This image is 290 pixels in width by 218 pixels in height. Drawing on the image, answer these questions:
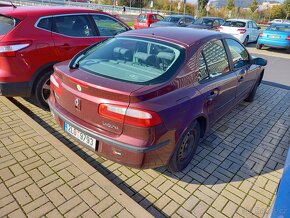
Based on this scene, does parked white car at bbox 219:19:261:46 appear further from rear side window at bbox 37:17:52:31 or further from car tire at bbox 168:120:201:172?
car tire at bbox 168:120:201:172

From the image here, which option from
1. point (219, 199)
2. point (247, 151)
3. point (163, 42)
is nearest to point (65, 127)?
point (163, 42)

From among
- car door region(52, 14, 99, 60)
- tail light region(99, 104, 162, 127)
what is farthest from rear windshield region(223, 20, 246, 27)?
tail light region(99, 104, 162, 127)

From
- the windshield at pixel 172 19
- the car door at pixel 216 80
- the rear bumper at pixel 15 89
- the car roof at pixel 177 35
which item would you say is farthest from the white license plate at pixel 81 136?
the windshield at pixel 172 19

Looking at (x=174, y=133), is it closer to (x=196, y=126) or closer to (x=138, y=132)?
(x=138, y=132)

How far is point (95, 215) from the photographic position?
93.0 inches

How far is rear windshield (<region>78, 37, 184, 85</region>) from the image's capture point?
2.69 metres

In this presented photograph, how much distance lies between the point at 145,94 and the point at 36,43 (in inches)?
101

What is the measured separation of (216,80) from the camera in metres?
3.36

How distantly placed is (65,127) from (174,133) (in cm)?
125

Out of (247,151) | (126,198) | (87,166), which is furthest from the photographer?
(247,151)

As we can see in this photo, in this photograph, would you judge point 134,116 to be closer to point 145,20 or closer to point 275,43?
point 275,43

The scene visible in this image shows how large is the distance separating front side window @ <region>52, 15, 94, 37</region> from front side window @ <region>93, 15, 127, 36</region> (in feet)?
0.81

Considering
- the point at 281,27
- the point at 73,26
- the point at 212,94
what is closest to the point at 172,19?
the point at 281,27

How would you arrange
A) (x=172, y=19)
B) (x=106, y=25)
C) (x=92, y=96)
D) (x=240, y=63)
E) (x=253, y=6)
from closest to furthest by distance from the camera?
(x=92, y=96), (x=240, y=63), (x=106, y=25), (x=172, y=19), (x=253, y=6)
